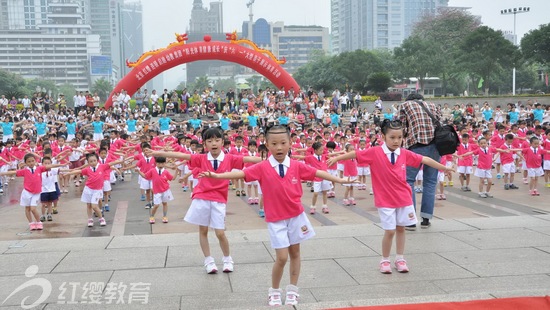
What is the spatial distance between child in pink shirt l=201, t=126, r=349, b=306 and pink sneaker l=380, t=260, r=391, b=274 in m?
1.30

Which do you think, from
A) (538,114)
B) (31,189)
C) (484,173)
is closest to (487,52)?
(538,114)

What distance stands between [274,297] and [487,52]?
132 feet

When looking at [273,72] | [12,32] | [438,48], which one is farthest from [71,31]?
[273,72]

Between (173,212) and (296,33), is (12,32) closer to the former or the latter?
(296,33)

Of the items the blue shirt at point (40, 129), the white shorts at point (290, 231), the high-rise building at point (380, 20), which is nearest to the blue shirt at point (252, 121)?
the blue shirt at point (40, 129)

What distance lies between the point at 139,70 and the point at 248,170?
28397 millimetres

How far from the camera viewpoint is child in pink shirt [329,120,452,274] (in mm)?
5938

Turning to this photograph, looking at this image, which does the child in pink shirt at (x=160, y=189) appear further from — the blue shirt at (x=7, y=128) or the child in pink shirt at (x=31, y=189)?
the blue shirt at (x=7, y=128)

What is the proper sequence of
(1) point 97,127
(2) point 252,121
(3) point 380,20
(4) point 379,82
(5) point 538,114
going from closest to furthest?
(1) point 97,127 < (5) point 538,114 < (2) point 252,121 < (4) point 379,82 < (3) point 380,20

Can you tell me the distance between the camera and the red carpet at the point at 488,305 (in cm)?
456

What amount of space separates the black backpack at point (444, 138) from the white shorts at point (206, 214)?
339cm

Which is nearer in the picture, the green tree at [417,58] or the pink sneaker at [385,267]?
the pink sneaker at [385,267]

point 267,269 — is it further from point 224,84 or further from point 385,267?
point 224,84

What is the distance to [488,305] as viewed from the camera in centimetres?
461
